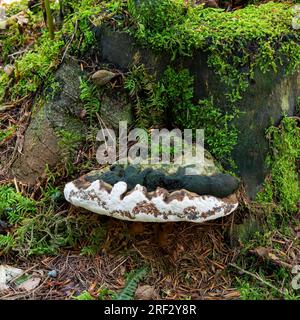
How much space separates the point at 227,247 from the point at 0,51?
302 centimetres

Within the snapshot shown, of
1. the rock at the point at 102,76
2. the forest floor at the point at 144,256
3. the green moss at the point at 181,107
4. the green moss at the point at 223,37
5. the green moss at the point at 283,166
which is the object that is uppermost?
the green moss at the point at 223,37

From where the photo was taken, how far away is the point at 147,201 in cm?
314

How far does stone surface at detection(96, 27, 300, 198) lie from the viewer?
3832 mm

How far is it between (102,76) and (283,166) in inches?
65.8

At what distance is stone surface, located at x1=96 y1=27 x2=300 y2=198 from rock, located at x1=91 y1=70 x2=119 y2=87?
0.34 feet

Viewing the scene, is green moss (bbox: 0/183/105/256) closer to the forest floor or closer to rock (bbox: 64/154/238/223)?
the forest floor

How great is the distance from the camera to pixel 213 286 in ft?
11.9

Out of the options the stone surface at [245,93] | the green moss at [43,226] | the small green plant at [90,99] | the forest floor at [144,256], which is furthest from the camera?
the small green plant at [90,99]

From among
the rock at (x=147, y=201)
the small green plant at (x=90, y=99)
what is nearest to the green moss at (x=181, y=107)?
the small green plant at (x=90, y=99)

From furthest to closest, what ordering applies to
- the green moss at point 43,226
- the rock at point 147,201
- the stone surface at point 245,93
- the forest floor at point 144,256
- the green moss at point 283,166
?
the green moss at point 283,166
the stone surface at point 245,93
the green moss at point 43,226
the forest floor at point 144,256
the rock at point 147,201

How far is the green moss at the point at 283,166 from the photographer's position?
404 centimetres

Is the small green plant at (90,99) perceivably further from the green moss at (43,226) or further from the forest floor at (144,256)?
the green moss at (43,226)

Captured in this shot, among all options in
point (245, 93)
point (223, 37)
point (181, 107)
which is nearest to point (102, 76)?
point (181, 107)

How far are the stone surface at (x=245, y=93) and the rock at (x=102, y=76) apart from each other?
10cm
